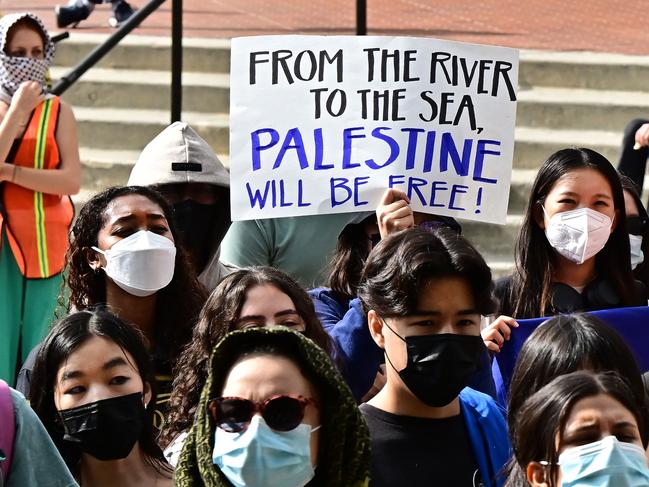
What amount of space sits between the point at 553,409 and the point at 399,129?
6.56 feet

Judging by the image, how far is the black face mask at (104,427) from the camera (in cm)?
381

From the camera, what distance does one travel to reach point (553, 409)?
328 cm

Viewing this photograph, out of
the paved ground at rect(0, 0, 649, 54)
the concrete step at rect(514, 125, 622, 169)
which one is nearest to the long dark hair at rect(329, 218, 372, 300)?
the concrete step at rect(514, 125, 622, 169)

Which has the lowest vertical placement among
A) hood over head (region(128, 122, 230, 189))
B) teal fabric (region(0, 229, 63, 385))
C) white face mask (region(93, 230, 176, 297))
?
teal fabric (region(0, 229, 63, 385))

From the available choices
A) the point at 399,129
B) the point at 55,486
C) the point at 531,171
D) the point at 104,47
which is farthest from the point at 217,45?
the point at 55,486

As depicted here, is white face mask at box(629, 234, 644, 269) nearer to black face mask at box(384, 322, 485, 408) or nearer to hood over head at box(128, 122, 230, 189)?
hood over head at box(128, 122, 230, 189)

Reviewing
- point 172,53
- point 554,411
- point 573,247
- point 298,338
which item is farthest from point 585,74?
point 298,338

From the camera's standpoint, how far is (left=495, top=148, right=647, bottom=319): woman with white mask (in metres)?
4.82

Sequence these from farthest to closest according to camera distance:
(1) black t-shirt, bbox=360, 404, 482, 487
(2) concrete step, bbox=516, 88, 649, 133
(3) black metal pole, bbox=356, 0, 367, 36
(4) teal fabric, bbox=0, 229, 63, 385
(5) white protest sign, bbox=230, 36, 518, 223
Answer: (2) concrete step, bbox=516, 88, 649, 133, (3) black metal pole, bbox=356, 0, 367, 36, (4) teal fabric, bbox=0, 229, 63, 385, (5) white protest sign, bbox=230, 36, 518, 223, (1) black t-shirt, bbox=360, 404, 482, 487

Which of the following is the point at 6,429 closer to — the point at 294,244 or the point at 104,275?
the point at 104,275

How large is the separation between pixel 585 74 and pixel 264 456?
22.5 ft

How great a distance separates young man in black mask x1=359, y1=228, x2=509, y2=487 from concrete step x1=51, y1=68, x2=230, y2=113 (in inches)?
214

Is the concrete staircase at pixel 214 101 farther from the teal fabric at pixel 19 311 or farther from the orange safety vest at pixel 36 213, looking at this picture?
the teal fabric at pixel 19 311

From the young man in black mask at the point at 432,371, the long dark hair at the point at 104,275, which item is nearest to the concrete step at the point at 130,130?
the long dark hair at the point at 104,275
